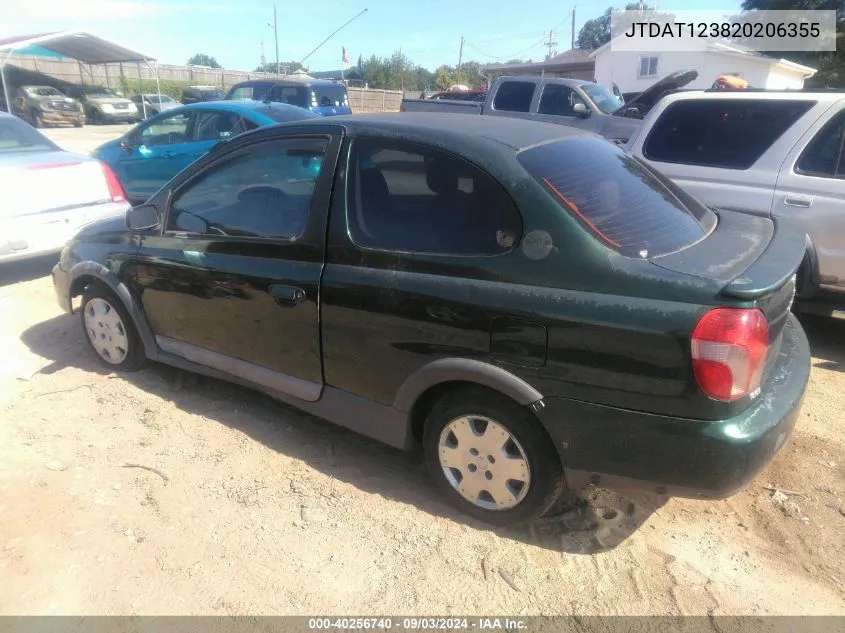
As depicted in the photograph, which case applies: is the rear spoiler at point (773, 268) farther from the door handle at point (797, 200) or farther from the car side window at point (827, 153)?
the car side window at point (827, 153)

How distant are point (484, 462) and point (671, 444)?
0.79 meters

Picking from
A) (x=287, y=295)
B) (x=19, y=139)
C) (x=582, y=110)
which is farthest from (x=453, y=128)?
(x=582, y=110)

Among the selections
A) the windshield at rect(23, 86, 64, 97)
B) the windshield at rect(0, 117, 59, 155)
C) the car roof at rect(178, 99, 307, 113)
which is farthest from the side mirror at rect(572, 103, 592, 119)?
the windshield at rect(23, 86, 64, 97)

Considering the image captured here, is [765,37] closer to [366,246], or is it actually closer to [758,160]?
[758,160]

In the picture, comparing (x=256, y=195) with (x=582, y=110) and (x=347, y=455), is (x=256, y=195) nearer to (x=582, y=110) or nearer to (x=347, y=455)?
(x=347, y=455)

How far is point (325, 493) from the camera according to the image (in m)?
3.15

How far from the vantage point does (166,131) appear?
8578 mm

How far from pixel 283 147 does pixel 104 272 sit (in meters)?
1.60

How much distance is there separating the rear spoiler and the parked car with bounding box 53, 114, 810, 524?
0.01 metres

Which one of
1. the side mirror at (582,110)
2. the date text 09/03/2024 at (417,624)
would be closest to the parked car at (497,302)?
the date text 09/03/2024 at (417,624)

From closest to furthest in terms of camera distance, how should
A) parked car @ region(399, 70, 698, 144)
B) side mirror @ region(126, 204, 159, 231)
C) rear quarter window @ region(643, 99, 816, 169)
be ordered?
side mirror @ region(126, 204, 159, 231), rear quarter window @ region(643, 99, 816, 169), parked car @ region(399, 70, 698, 144)

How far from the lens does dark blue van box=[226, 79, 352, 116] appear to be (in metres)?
16.3

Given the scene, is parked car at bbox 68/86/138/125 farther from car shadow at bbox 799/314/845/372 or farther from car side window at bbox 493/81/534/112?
car shadow at bbox 799/314/845/372

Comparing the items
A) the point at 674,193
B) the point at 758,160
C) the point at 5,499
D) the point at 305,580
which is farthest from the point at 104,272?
the point at 758,160
